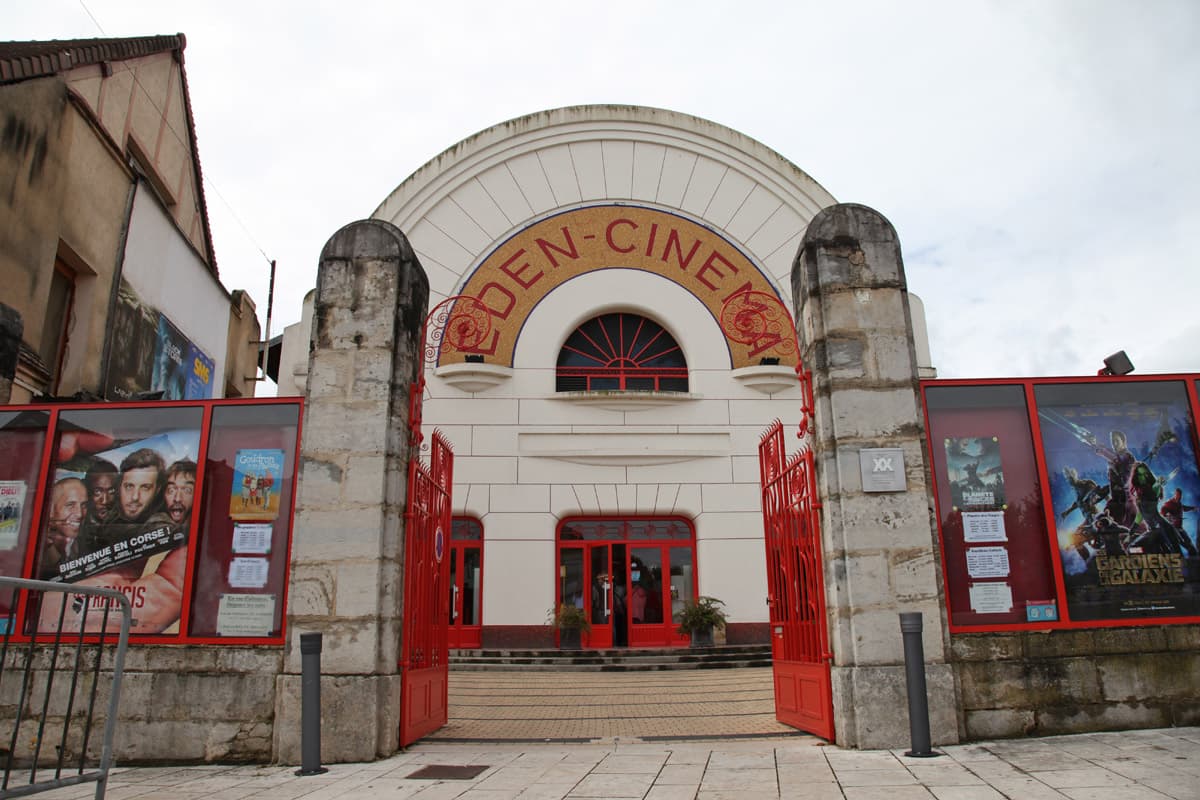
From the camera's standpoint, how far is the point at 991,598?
6715 millimetres

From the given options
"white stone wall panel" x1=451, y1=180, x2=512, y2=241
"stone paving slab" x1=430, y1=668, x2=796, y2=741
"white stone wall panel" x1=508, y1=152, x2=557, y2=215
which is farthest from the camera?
"white stone wall panel" x1=508, y1=152, x2=557, y2=215

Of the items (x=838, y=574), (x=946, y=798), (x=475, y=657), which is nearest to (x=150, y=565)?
(x=838, y=574)

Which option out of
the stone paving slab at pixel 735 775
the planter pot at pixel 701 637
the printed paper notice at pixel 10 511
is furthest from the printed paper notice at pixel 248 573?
the planter pot at pixel 701 637

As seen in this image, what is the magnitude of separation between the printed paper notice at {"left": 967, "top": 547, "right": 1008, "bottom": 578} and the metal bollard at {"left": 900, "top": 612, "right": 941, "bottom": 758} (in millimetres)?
977

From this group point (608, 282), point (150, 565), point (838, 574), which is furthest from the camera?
point (608, 282)

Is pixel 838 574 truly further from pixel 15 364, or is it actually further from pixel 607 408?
pixel 607 408

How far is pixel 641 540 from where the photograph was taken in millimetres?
16859

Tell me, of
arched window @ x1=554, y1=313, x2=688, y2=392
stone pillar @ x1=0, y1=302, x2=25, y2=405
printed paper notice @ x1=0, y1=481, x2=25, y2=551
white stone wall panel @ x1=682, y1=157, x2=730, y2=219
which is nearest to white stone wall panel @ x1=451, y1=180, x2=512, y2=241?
arched window @ x1=554, y1=313, x2=688, y2=392

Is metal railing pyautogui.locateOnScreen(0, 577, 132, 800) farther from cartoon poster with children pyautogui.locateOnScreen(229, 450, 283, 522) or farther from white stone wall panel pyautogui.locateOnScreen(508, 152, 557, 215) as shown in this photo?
white stone wall panel pyautogui.locateOnScreen(508, 152, 557, 215)

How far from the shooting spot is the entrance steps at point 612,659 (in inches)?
570

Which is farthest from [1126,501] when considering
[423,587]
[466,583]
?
[466,583]

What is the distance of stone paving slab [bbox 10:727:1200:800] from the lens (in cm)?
493

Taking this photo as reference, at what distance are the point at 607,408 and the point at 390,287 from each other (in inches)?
395

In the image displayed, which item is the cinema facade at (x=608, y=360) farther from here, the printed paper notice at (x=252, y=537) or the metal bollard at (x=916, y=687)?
the printed paper notice at (x=252, y=537)
